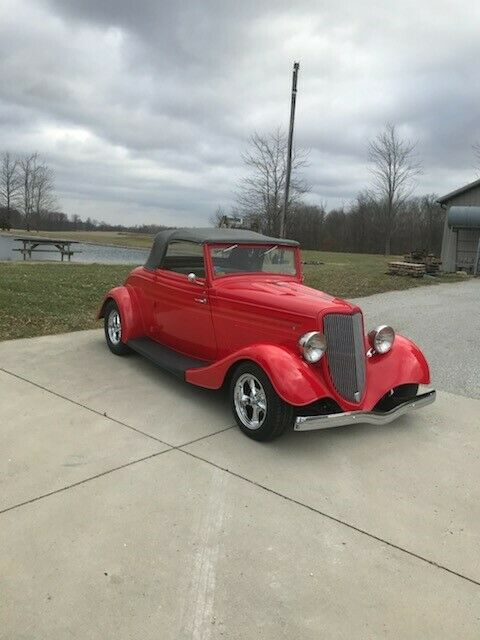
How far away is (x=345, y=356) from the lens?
434 cm

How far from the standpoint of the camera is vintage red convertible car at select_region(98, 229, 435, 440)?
4.16 m

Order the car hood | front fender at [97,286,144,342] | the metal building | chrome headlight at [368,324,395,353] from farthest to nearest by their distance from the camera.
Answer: the metal building
front fender at [97,286,144,342]
chrome headlight at [368,324,395,353]
the car hood

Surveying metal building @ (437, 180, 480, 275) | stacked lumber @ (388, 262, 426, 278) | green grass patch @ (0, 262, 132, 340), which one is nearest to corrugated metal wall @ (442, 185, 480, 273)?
metal building @ (437, 180, 480, 275)

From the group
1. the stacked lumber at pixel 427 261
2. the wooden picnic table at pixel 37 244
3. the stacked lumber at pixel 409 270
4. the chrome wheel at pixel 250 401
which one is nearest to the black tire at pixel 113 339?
the chrome wheel at pixel 250 401

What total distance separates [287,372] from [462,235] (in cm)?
2190

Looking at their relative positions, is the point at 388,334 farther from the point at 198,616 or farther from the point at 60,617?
the point at 60,617

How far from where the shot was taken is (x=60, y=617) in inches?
91.4

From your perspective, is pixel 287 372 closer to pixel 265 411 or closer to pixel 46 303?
pixel 265 411

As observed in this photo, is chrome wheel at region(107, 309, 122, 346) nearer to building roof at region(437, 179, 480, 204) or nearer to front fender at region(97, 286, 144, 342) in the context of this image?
front fender at region(97, 286, 144, 342)

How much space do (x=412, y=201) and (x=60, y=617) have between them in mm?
64939

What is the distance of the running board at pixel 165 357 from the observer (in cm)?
517

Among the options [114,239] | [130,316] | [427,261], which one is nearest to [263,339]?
[130,316]

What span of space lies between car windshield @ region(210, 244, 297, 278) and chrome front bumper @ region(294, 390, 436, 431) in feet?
6.49

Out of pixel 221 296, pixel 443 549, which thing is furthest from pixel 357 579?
pixel 221 296
